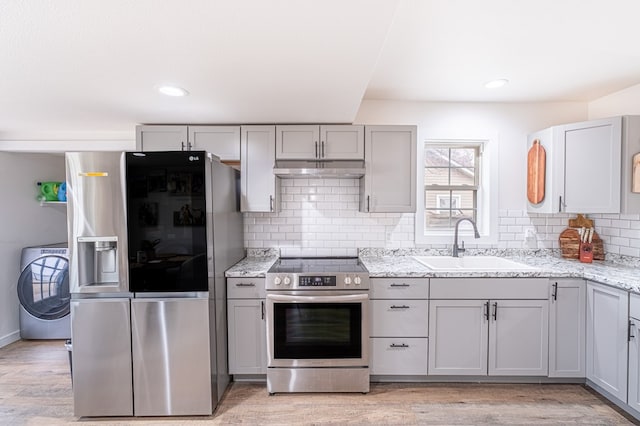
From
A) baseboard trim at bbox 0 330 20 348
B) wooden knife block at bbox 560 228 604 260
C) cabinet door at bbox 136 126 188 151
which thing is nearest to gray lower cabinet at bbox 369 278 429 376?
wooden knife block at bbox 560 228 604 260

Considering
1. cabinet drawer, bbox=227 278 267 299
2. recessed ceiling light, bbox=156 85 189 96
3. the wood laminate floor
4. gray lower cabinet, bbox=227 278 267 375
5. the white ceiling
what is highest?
the white ceiling

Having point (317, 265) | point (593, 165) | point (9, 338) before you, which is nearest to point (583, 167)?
point (593, 165)

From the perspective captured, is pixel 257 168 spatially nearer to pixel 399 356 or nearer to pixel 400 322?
pixel 400 322

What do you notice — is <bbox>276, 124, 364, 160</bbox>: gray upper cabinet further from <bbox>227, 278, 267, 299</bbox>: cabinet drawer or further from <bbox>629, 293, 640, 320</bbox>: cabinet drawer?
<bbox>629, 293, 640, 320</bbox>: cabinet drawer

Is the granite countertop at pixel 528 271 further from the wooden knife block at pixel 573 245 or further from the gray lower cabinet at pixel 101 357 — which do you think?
the gray lower cabinet at pixel 101 357

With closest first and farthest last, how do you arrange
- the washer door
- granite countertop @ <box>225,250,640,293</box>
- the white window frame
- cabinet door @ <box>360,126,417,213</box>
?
granite countertop @ <box>225,250,640,293</box>, cabinet door @ <box>360,126,417,213</box>, the white window frame, the washer door

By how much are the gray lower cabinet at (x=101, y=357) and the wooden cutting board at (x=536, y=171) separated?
11.4ft

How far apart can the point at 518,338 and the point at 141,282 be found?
2790mm

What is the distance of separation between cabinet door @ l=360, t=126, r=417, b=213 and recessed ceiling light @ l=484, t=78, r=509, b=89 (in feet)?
2.20

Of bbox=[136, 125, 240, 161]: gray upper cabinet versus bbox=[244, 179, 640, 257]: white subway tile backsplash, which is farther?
bbox=[244, 179, 640, 257]: white subway tile backsplash

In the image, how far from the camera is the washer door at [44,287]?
320 cm

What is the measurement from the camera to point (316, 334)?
2.27m

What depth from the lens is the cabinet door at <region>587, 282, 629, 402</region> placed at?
6.56ft

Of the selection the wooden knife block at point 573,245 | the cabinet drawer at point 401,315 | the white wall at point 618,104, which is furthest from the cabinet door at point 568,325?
the white wall at point 618,104
